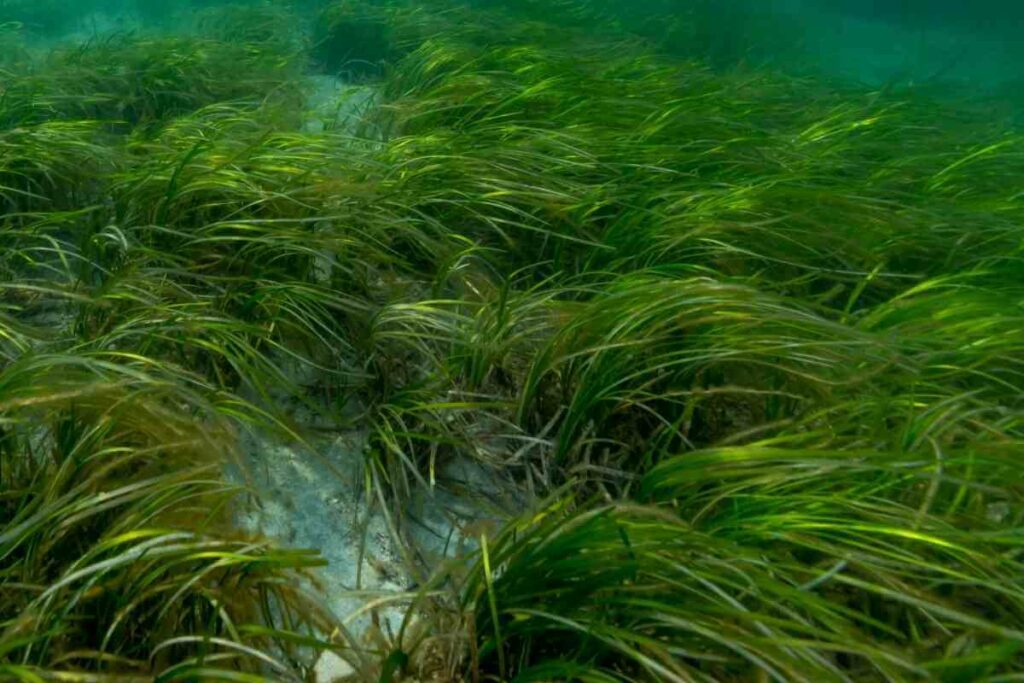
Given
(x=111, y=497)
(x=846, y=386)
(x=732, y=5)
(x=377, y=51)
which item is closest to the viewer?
(x=111, y=497)

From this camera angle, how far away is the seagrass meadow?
3.81ft

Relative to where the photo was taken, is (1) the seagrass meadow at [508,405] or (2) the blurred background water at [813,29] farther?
(2) the blurred background water at [813,29]

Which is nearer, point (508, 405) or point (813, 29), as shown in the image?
point (508, 405)

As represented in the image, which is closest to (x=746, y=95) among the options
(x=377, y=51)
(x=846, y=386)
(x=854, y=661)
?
(x=377, y=51)

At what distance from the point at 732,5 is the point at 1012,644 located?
1133cm

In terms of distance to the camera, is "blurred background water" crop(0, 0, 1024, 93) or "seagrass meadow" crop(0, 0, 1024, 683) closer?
"seagrass meadow" crop(0, 0, 1024, 683)

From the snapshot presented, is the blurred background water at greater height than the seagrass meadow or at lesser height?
greater

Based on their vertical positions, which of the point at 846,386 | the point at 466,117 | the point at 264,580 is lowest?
the point at 264,580

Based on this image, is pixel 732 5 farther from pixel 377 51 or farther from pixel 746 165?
pixel 746 165

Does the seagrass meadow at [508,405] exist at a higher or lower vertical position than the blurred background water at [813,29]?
lower

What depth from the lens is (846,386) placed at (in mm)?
1679

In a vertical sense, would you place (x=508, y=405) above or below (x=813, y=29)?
below

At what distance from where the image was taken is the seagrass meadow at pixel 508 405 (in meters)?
1.16

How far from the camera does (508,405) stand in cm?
186
